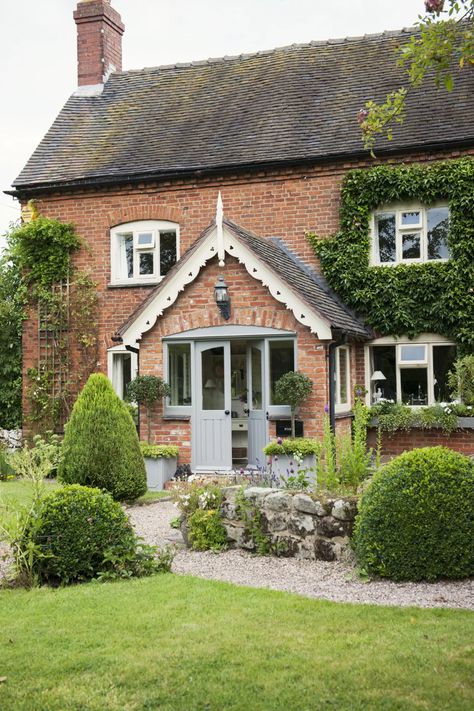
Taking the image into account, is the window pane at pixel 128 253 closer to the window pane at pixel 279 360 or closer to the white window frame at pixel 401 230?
the window pane at pixel 279 360

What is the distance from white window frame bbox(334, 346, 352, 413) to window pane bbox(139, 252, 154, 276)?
17.3ft

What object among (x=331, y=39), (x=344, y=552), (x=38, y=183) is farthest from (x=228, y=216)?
(x=344, y=552)

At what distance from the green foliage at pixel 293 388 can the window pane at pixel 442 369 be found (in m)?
3.34

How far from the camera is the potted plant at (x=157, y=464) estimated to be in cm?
1519

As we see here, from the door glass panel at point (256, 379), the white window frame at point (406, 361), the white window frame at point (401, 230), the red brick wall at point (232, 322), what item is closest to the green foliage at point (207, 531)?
the red brick wall at point (232, 322)

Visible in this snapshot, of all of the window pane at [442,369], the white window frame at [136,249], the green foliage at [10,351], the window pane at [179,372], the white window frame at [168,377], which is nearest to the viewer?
the white window frame at [168,377]

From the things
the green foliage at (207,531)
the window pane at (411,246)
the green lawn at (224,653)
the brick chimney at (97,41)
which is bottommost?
the green lawn at (224,653)

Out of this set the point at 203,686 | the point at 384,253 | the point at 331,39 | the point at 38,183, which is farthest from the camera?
the point at 331,39

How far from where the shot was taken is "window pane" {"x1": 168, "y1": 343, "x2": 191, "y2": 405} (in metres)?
16.0

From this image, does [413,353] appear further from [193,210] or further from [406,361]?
[193,210]

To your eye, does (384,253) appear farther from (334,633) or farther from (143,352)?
(334,633)

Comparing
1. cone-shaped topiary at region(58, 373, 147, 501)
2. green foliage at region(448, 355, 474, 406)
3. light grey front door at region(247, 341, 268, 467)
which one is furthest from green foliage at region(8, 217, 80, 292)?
green foliage at region(448, 355, 474, 406)

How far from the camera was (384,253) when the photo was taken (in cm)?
1717

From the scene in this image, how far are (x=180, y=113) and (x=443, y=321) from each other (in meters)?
8.81
